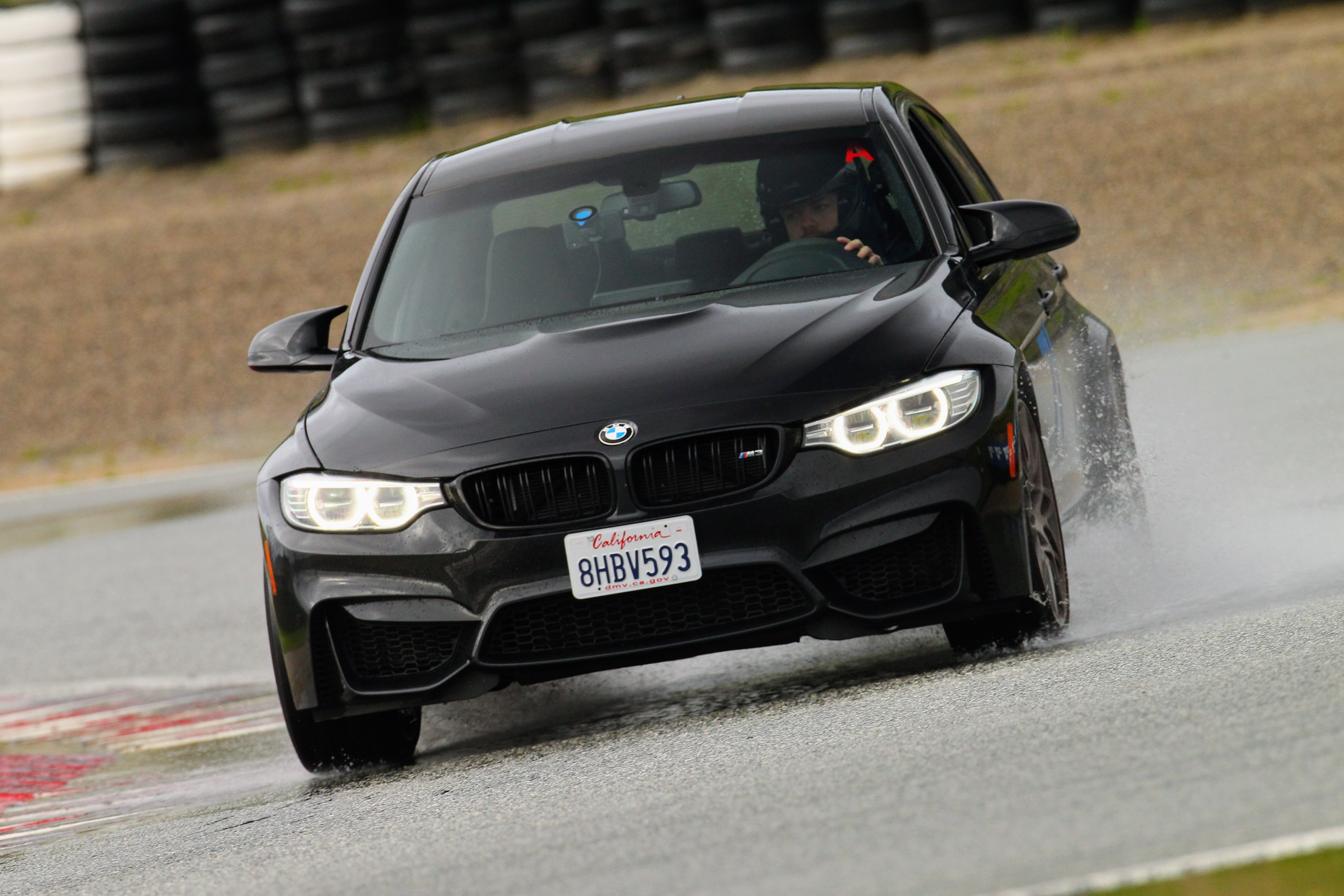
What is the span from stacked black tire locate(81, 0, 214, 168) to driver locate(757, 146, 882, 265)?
14.6 meters

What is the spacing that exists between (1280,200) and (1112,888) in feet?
47.9

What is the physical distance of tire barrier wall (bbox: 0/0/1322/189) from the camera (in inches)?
754

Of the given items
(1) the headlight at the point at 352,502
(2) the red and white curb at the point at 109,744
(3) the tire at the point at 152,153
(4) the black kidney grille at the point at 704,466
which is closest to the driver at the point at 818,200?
(4) the black kidney grille at the point at 704,466

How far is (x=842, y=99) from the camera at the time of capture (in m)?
6.38

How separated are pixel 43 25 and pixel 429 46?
3820mm

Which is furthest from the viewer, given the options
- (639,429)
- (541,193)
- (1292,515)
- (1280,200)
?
(1280,200)

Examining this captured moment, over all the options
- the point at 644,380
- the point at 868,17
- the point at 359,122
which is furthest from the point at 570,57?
the point at 644,380

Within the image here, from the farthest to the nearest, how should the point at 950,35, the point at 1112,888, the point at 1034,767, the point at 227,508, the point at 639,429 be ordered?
the point at 950,35
the point at 227,508
the point at 639,429
the point at 1034,767
the point at 1112,888

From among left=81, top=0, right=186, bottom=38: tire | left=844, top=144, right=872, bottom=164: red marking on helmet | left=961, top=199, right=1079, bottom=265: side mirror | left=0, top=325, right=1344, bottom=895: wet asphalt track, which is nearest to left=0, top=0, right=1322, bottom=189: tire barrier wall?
left=81, top=0, right=186, bottom=38: tire

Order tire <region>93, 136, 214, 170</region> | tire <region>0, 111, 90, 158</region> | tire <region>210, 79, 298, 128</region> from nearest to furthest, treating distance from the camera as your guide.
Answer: tire <region>210, 79, 298, 128</region> → tire <region>0, 111, 90, 158</region> → tire <region>93, 136, 214, 170</region>

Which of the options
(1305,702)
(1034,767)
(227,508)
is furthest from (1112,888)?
(227,508)

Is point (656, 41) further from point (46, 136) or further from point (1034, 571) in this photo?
point (1034, 571)

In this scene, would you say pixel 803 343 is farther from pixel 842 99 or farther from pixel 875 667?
pixel 842 99

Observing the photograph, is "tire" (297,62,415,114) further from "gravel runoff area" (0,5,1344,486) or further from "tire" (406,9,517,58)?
"gravel runoff area" (0,5,1344,486)
